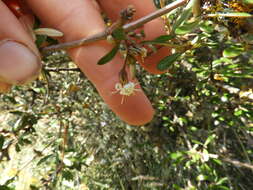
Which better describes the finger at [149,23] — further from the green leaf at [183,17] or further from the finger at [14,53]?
the finger at [14,53]

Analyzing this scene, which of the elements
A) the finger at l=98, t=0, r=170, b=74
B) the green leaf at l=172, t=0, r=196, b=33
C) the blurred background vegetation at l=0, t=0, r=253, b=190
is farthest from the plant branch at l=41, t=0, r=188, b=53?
the blurred background vegetation at l=0, t=0, r=253, b=190

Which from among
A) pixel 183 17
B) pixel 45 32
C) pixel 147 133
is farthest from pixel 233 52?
pixel 147 133

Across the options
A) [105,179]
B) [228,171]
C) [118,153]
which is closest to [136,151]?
[118,153]

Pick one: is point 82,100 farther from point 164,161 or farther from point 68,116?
point 164,161

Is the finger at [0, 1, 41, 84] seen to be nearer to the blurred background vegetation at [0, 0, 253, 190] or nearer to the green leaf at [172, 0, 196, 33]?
the green leaf at [172, 0, 196, 33]

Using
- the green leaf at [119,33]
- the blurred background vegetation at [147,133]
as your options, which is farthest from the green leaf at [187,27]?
the blurred background vegetation at [147,133]
